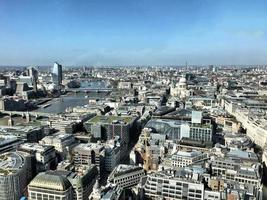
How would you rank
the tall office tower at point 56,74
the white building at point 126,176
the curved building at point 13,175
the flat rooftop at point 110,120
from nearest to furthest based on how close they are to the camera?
the curved building at point 13,175 → the white building at point 126,176 → the flat rooftop at point 110,120 → the tall office tower at point 56,74

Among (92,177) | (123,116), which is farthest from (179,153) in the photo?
(123,116)

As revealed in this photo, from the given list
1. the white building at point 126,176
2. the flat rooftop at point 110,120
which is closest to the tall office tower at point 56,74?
the flat rooftop at point 110,120

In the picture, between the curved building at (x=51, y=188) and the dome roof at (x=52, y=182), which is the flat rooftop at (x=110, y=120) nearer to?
the dome roof at (x=52, y=182)

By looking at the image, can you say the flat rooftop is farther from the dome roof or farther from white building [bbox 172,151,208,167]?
the dome roof

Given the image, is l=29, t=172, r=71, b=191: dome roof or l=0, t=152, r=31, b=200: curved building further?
l=0, t=152, r=31, b=200: curved building

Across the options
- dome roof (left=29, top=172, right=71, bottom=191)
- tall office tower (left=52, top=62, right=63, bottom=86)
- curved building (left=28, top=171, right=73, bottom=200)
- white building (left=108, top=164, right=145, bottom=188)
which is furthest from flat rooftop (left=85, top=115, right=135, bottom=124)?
tall office tower (left=52, top=62, right=63, bottom=86)
